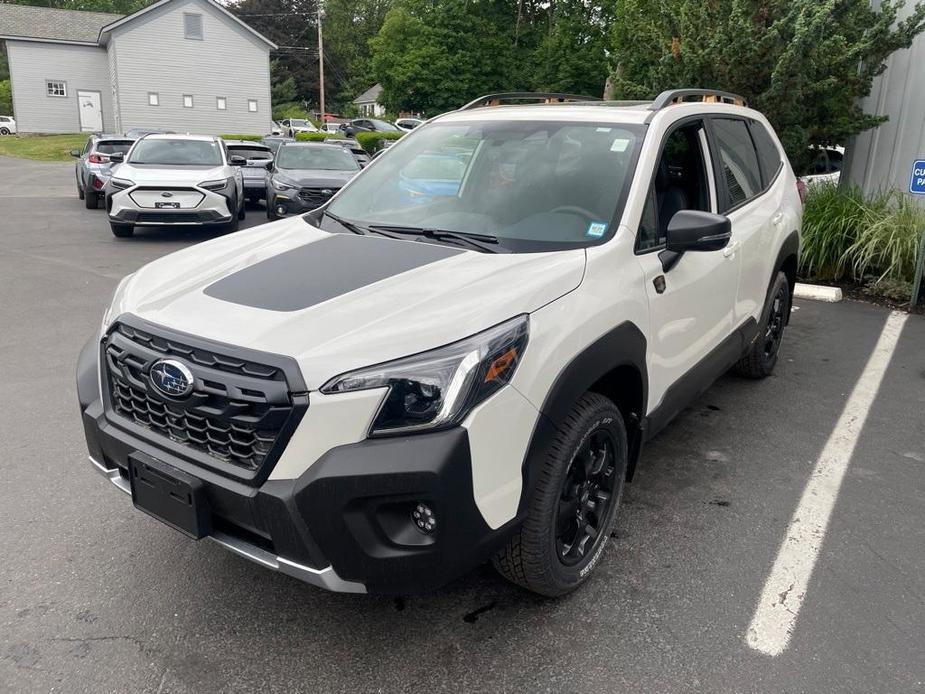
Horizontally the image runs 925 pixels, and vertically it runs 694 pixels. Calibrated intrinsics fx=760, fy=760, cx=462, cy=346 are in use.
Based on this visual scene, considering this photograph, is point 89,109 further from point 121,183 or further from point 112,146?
point 121,183

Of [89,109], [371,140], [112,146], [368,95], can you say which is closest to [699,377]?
[112,146]

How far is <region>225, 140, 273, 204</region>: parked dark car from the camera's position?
15.7 m

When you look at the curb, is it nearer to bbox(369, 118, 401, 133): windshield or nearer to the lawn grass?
bbox(369, 118, 401, 133): windshield

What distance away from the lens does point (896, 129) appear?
9.17 m

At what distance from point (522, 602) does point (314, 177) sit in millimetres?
10756

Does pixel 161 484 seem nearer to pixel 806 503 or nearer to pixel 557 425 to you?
pixel 557 425

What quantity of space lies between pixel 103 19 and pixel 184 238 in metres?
41.9

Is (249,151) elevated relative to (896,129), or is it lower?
lower

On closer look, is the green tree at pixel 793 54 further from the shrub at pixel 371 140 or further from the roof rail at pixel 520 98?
the shrub at pixel 371 140

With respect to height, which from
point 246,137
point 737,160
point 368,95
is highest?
point 368,95

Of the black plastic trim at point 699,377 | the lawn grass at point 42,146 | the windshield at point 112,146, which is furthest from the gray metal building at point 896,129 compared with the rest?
the lawn grass at point 42,146

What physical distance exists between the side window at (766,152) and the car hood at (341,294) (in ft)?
8.32

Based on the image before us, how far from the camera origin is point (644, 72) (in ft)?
35.4

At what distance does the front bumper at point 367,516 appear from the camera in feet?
6.91
